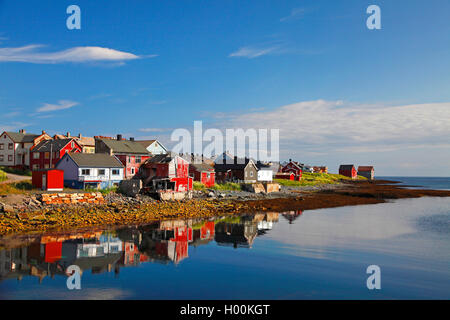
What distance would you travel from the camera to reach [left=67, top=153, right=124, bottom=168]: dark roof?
46156 mm

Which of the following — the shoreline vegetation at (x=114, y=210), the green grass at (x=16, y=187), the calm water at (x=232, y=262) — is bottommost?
the calm water at (x=232, y=262)

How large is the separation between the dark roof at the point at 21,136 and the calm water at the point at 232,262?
137 ft

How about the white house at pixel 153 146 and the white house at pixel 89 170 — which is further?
the white house at pixel 153 146

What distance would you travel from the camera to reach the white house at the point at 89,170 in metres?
45.5

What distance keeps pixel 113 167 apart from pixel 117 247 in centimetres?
2523

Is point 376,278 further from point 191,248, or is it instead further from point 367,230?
point 367,230

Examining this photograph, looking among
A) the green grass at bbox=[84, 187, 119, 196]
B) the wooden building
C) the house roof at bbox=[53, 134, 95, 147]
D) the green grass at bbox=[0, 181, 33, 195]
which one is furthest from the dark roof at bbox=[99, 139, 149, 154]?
the wooden building

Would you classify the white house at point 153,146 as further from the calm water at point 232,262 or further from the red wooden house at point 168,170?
the calm water at point 232,262

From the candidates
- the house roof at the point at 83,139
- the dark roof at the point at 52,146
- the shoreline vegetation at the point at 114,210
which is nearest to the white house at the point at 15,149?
the dark roof at the point at 52,146

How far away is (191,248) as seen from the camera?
88.8ft

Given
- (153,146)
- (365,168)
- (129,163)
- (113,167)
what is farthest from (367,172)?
(113,167)

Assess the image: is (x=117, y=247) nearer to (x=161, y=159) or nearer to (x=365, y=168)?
(x=161, y=159)

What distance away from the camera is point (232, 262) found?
23.2m

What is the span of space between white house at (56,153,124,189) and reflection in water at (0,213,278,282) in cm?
1555
